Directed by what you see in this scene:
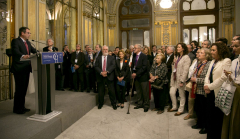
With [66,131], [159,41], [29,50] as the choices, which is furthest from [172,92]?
[159,41]

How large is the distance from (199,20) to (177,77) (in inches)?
295

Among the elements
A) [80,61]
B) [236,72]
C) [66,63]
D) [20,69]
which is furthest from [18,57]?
[236,72]

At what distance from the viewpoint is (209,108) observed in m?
2.51

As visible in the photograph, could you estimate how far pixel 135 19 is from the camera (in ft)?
34.6

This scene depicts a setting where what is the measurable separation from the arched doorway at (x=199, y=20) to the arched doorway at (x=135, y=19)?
71.5 inches

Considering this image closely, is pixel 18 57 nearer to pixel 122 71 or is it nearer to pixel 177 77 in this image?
pixel 122 71

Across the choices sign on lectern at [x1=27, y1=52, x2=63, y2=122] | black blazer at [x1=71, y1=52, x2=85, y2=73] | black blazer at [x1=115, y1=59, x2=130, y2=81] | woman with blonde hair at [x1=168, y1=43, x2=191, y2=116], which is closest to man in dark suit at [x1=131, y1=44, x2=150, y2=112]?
black blazer at [x1=115, y1=59, x2=130, y2=81]

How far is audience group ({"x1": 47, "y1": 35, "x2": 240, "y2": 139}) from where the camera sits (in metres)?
2.32

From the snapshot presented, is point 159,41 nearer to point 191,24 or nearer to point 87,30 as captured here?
point 191,24

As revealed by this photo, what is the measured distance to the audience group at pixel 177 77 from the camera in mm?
2320

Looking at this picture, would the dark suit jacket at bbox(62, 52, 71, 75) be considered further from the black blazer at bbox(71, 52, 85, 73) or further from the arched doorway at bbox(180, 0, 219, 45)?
the arched doorway at bbox(180, 0, 219, 45)

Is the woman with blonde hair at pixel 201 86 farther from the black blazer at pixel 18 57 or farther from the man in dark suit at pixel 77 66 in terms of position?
the man in dark suit at pixel 77 66

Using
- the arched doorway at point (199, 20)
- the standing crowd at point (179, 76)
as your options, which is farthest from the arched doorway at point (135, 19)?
the standing crowd at point (179, 76)

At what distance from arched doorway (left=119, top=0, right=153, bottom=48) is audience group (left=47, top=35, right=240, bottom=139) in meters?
4.21
